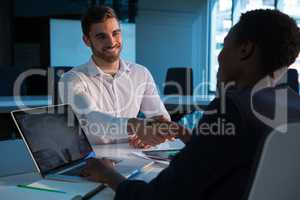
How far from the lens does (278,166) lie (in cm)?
80

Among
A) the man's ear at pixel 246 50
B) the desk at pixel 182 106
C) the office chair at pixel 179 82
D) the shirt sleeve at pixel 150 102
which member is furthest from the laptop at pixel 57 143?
the office chair at pixel 179 82

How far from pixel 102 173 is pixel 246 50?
0.59 m

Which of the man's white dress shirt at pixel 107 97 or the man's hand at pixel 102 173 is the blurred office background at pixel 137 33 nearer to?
the man's white dress shirt at pixel 107 97

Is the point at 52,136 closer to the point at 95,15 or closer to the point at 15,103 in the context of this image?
the point at 95,15

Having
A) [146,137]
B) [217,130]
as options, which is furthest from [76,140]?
[217,130]

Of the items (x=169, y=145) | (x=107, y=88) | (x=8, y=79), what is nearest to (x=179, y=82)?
(x=8, y=79)

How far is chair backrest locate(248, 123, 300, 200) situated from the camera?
2.57 ft

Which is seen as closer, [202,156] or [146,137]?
[202,156]

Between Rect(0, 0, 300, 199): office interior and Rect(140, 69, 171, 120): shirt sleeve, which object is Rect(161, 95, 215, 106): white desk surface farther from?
Rect(140, 69, 171, 120): shirt sleeve

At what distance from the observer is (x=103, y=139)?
193cm

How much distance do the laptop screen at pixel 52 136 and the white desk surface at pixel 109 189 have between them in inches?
3.6

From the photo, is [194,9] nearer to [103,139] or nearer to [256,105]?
[103,139]

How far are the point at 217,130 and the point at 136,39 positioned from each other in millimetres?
6197

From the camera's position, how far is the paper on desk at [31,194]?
1171mm
